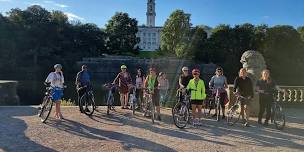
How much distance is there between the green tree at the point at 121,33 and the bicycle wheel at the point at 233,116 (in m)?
66.0

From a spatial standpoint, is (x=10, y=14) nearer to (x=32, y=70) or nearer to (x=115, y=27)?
(x=32, y=70)

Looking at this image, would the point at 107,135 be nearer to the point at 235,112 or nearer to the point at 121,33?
the point at 235,112

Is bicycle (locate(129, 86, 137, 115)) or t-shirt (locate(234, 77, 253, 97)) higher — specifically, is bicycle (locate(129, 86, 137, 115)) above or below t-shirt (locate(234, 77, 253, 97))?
below

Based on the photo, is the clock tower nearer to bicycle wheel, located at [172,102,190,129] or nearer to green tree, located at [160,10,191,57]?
green tree, located at [160,10,191,57]

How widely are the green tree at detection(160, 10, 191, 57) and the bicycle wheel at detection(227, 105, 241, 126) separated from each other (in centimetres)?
4729

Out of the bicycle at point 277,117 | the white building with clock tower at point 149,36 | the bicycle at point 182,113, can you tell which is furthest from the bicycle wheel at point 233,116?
the white building with clock tower at point 149,36

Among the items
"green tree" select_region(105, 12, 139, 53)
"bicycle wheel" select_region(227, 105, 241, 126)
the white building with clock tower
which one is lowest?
"bicycle wheel" select_region(227, 105, 241, 126)

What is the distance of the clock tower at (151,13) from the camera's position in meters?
128

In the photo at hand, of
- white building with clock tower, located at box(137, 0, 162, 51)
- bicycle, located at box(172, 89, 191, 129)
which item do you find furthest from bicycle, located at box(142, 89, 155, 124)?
white building with clock tower, located at box(137, 0, 162, 51)

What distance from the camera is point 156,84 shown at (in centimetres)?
1247

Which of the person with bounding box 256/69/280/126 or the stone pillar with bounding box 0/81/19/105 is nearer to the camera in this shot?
the person with bounding box 256/69/280/126

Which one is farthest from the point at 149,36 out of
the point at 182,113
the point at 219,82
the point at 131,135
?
the point at 131,135

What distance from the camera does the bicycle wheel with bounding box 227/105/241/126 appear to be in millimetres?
12027

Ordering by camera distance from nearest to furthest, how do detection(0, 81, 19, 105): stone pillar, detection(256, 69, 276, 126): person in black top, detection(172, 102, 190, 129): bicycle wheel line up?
detection(172, 102, 190, 129): bicycle wheel
detection(256, 69, 276, 126): person in black top
detection(0, 81, 19, 105): stone pillar
